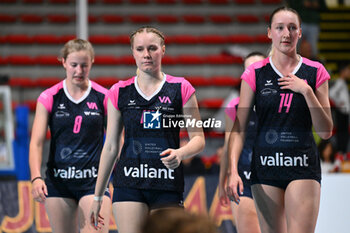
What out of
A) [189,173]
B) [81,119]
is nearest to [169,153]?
[81,119]

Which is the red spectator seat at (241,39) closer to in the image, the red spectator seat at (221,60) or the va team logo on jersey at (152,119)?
the red spectator seat at (221,60)

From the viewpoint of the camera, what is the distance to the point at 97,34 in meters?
14.4

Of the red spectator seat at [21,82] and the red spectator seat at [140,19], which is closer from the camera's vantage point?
the red spectator seat at [21,82]

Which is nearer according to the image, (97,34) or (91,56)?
(91,56)

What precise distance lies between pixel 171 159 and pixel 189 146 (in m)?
0.21

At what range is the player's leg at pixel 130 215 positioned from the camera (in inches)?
133

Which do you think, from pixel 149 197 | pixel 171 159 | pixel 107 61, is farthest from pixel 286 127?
pixel 107 61

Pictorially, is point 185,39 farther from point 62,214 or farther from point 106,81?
point 62,214

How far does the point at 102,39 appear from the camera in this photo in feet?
45.8

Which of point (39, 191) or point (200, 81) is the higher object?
point (200, 81)

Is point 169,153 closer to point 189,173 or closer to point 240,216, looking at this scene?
point 240,216

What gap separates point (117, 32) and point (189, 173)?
741 centimetres

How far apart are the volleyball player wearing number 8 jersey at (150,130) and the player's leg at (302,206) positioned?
65 centimetres

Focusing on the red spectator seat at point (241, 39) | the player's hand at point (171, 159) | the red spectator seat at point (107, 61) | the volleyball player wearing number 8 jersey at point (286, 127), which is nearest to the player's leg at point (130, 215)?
the player's hand at point (171, 159)
